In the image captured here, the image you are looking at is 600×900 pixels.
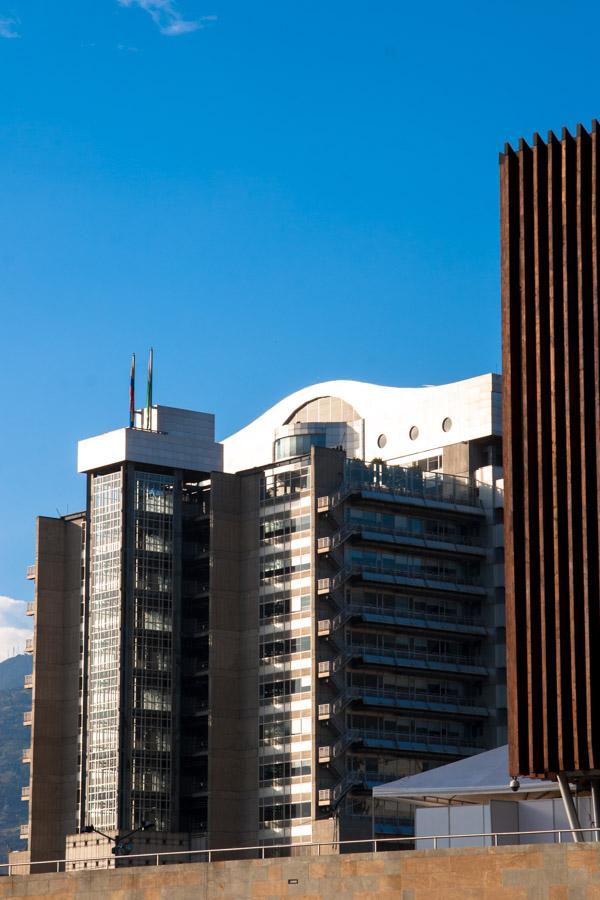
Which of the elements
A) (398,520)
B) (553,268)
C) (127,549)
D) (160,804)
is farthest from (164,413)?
(553,268)

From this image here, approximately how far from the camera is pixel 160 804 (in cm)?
16425

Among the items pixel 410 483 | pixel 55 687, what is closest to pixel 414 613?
pixel 410 483

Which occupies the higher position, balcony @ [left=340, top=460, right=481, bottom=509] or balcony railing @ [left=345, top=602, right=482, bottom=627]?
balcony @ [left=340, top=460, right=481, bottom=509]

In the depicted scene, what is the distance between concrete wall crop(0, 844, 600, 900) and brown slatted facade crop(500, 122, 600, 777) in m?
4.30

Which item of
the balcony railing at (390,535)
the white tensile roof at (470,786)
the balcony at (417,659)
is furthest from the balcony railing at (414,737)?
the white tensile roof at (470,786)

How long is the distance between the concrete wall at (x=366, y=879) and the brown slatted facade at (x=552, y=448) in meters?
4.30

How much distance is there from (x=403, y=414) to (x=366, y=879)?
Result: 11171 centimetres

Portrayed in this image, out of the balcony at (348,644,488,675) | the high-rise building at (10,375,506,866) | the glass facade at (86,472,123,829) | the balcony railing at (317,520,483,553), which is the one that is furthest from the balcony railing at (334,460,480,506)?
the glass facade at (86,472,123,829)

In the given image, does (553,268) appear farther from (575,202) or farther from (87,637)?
(87,637)

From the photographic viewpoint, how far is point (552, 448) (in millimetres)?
69188

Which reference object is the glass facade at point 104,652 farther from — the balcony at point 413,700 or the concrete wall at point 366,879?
the concrete wall at point 366,879

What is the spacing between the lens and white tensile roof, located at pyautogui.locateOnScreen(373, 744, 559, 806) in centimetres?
7844

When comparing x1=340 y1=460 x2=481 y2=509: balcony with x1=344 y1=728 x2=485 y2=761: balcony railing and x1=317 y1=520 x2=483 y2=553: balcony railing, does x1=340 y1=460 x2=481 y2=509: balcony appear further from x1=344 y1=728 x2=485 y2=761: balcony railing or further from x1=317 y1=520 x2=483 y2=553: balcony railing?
x1=344 y1=728 x2=485 y2=761: balcony railing

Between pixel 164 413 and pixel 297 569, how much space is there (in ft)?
81.0
